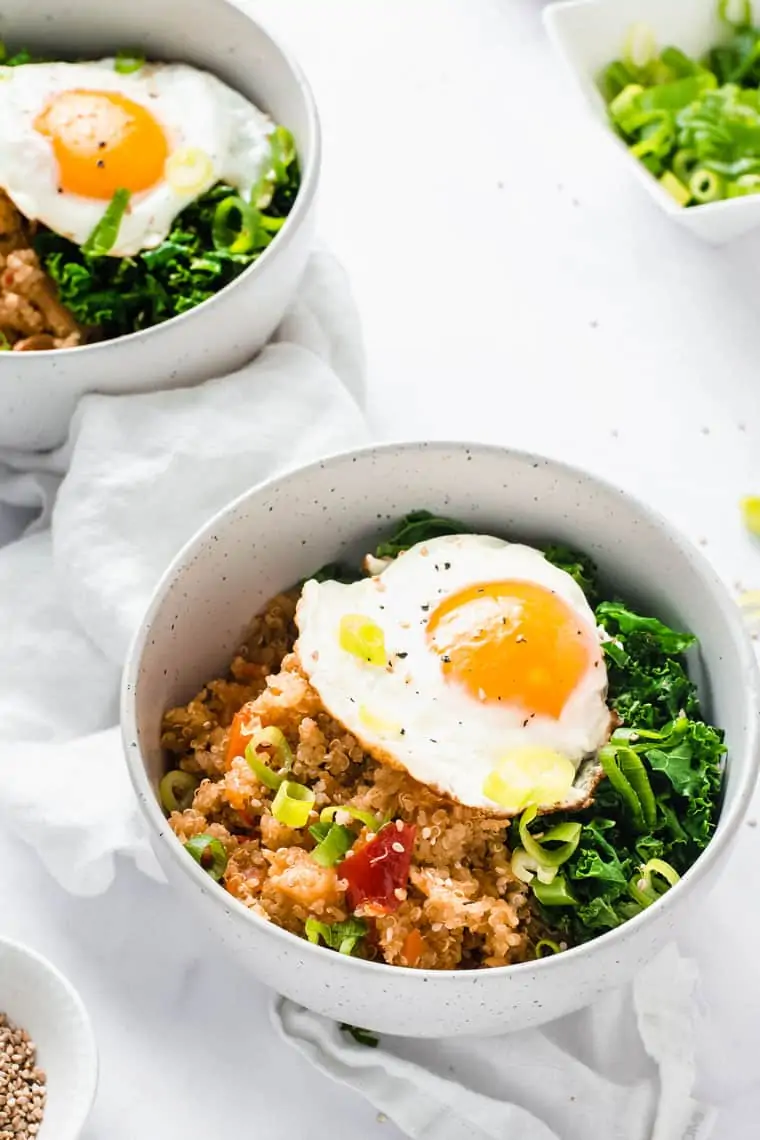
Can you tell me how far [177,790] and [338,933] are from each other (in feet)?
1.46

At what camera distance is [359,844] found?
259 centimetres

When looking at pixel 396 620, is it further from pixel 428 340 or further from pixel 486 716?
pixel 428 340

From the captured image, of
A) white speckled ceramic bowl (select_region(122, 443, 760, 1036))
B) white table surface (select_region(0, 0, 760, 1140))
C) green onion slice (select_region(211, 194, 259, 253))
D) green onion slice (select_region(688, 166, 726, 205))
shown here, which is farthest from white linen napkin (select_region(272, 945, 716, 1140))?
green onion slice (select_region(688, 166, 726, 205))

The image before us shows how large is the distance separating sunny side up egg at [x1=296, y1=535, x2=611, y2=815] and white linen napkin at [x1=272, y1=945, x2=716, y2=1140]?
0.54m

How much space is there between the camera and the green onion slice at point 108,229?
3229 mm

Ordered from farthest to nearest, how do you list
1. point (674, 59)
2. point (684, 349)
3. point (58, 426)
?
point (674, 59)
point (684, 349)
point (58, 426)

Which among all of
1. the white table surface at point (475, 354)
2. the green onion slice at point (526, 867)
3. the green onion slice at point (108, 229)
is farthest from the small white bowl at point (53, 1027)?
the green onion slice at point (108, 229)

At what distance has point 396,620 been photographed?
109 inches

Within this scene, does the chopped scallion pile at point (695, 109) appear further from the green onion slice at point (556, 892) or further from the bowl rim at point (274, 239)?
the green onion slice at point (556, 892)

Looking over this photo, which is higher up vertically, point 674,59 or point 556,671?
point 674,59

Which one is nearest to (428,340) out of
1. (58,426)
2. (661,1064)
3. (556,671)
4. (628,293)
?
(628,293)

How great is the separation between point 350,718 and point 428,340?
53.2 inches

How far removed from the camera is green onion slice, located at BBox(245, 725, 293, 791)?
2.67 meters

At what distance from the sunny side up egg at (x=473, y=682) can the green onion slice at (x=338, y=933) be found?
0.27 m
